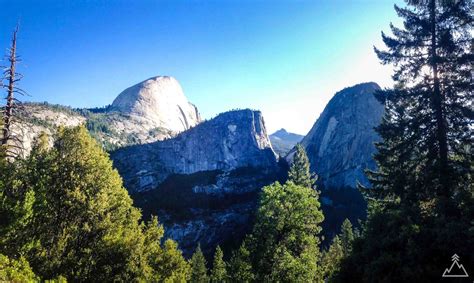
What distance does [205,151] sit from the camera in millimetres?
182500

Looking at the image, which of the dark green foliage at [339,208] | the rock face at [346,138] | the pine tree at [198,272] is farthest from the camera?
the rock face at [346,138]

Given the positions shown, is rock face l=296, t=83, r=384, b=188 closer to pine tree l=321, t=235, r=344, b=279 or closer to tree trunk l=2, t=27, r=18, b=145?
pine tree l=321, t=235, r=344, b=279

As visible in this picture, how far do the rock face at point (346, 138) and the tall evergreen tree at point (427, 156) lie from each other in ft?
470

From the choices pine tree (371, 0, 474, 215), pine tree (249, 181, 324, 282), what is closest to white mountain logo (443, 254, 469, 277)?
pine tree (371, 0, 474, 215)

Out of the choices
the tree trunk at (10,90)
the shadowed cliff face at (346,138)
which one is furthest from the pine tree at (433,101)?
the shadowed cliff face at (346,138)

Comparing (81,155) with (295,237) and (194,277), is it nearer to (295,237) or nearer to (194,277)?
(295,237)

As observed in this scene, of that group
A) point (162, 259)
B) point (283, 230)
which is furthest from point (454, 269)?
point (162, 259)

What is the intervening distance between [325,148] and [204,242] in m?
82.6

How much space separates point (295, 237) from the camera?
2430 centimetres

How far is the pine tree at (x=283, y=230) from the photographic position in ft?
76.9

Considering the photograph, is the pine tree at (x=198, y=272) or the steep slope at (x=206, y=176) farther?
the steep slope at (x=206, y=176)

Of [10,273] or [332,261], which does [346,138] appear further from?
[10,273]

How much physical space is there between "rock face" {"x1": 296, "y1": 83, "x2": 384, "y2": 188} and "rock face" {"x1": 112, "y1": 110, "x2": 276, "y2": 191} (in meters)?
25.3

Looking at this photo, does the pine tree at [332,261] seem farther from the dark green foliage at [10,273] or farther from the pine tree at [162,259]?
the dark green foliage at [10,273]
